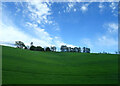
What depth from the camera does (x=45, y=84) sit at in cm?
574

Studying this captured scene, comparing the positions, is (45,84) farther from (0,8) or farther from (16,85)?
(0,8)

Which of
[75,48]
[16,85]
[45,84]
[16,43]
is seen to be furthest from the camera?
[75,48]

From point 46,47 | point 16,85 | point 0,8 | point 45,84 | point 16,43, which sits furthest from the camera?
point 16,43

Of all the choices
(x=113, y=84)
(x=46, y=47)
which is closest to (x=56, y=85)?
(x=113, y=84)

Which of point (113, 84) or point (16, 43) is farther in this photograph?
Result: point (16, 43)

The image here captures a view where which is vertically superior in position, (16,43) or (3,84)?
(16,43)

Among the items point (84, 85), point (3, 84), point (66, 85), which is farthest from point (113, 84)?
point (3, 84)

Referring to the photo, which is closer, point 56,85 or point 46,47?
point 56,85

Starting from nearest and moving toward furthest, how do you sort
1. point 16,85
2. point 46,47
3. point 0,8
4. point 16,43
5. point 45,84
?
1. point 16,85
2. point 45,84
3. point 0,8
4. point 46,47
5. point 16,43

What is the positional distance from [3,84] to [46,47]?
4049 centimetres

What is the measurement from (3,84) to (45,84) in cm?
215

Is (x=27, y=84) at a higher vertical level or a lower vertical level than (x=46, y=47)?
lower

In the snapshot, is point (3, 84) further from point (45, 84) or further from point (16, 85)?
point (45, 84)

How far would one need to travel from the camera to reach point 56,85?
18.5 feet
